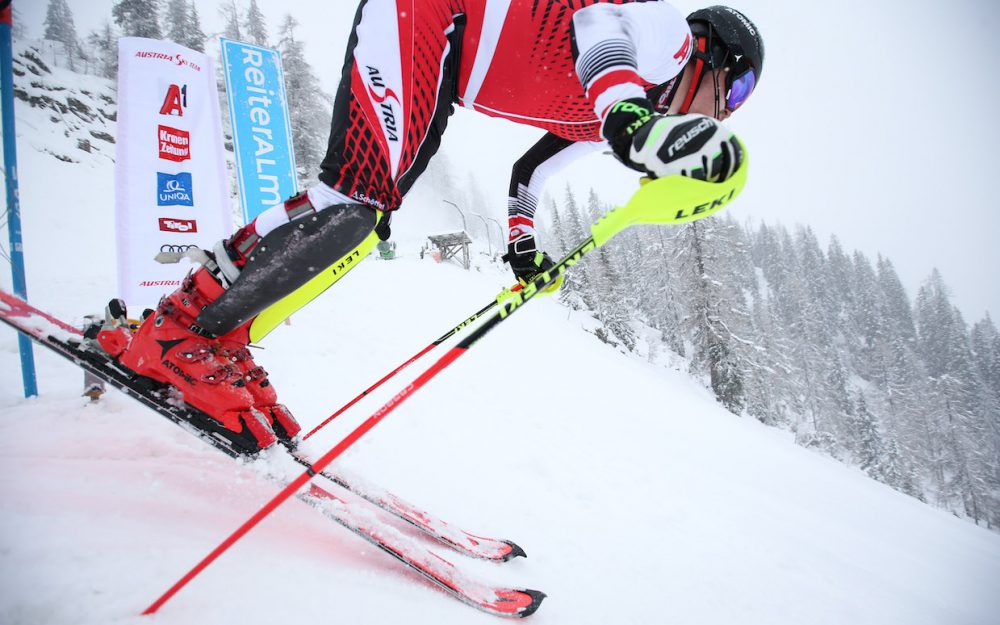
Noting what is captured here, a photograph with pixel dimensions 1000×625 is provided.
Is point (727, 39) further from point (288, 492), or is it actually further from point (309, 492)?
point (309, 492)

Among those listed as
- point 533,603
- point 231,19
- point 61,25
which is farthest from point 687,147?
point 61,25

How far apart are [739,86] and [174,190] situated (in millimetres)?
5257

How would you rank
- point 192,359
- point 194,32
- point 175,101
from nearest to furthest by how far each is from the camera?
point 192,359
point 175,101
point 194,32

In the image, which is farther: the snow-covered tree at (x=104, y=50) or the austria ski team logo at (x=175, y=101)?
the snow-covered tree at (x=104, y=50)

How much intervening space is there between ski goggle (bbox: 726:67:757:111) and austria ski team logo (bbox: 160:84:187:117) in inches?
212

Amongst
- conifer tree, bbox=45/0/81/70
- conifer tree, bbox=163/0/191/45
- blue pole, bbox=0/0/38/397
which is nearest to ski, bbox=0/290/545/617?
blue pole, bbox=0/0/38/397

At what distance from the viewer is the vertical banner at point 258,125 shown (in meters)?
5.61

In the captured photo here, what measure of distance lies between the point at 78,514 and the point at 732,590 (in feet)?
7.88

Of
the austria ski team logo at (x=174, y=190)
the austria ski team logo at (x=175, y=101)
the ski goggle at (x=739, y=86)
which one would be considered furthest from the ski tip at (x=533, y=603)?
the austria ski team logo at (x=175, y=101)

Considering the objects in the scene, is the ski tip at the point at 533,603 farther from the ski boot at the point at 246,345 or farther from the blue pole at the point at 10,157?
A: the blue pole at the point at 10,157

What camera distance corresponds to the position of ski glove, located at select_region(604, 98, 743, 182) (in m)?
0.98

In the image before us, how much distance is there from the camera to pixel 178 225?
4.39 metres

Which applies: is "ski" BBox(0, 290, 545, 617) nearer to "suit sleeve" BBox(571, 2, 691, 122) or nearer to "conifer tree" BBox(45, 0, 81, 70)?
"suit sleeve" BBox(571, 2, 691, 122)

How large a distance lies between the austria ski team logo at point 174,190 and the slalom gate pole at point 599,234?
464 centimetres
